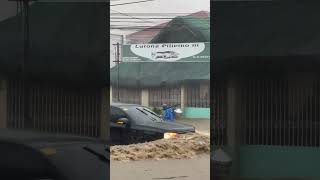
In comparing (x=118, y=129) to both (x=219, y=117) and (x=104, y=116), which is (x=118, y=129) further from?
(x=219, y=117)

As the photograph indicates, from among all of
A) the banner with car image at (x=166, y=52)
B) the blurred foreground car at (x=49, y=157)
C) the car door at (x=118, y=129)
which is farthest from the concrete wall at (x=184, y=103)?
the blurred foreground car at (x=49, y=157)

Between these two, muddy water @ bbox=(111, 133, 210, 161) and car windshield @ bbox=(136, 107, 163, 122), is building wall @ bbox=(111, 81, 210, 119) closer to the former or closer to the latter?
car windshield @ bbox=(136, 107, 163, 122)

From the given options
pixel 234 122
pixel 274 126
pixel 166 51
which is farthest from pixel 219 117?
pixel 166 51

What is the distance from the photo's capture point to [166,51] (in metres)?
4.40

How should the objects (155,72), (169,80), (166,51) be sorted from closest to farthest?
(166,51), (155,72), (169,80)

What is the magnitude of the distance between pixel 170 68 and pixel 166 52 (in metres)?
0.15

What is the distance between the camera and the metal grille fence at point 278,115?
344 cm

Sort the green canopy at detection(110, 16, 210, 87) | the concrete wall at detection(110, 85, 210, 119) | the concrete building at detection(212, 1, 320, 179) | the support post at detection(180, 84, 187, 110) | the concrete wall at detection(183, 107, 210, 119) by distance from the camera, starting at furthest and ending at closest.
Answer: the support post at detection(180, 84, 187, 110) → the concrete wall at detection(110, 85, 210, 119) → the green canopy at detection(110, 16, 210, 87) → the concrete wall at detection(183, 107, 210, 119) → the concrete building at detection(212, 1, 320, 179)

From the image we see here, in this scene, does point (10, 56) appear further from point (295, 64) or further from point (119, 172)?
point (295, 64)

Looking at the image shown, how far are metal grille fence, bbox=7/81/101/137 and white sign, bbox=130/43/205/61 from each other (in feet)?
3.26

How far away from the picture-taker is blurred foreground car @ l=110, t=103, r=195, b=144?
4.61 metres

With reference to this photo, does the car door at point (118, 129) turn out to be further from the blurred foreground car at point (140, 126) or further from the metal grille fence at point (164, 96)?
the metal grille fence at point (164, 96)

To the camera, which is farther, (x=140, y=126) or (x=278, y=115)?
(x=140, y=126)

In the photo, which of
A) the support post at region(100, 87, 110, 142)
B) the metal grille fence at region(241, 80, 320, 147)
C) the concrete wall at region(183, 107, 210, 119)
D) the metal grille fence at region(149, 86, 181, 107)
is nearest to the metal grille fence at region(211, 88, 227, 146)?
the metal grille fence at region(241, 80, 320, 147)
